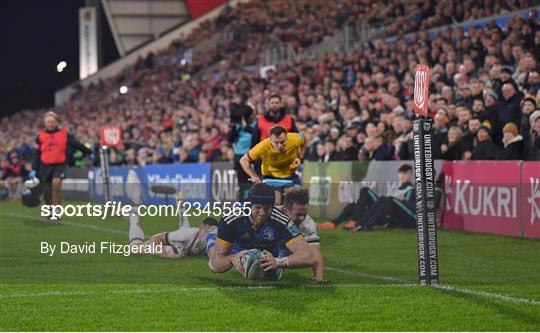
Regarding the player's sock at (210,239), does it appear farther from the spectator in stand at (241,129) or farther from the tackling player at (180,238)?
the spectator in stand at (241,129)

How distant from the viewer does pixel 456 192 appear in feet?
54.6

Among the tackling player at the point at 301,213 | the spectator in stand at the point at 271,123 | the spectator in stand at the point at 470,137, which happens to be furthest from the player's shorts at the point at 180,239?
the spectator in stand at the point at 470,137

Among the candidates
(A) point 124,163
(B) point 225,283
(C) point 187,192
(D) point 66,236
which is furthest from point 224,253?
(A) point 124,163

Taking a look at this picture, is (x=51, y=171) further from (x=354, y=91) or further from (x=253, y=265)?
(x=253, y=265)

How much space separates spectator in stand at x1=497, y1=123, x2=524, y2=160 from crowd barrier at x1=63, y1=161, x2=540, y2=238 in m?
0.36

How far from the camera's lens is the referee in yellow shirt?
44.4 feet

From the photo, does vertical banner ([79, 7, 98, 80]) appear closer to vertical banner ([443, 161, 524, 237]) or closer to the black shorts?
the black shorts

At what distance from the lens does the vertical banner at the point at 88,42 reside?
205 ft

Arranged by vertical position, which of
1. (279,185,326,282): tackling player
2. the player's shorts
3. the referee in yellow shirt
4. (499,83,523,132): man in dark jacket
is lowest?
the player's shorts

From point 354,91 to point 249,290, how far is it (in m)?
15.1

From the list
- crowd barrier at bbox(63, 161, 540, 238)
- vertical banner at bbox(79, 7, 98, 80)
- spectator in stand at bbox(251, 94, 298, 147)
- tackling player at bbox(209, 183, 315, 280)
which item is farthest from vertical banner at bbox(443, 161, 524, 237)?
vertical banner at bbox(79, 7, 98, 80)

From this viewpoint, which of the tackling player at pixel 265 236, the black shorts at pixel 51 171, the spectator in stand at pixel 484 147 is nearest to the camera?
the tackling player at pixel 265 236

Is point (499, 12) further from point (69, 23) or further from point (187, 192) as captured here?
point (69, 23)

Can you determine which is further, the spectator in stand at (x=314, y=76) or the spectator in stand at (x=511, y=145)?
the spectator in stand at (x=314, y=76)
